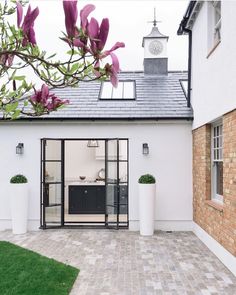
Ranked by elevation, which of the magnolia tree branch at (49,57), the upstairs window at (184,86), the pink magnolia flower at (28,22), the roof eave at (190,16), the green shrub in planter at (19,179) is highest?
the roof eave at (190,16)

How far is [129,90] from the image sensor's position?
37.2 feet

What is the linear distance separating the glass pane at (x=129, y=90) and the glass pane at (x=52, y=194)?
3.76 m

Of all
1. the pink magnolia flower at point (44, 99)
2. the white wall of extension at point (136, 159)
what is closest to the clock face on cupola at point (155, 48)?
the white wall of extension at point (136, 159)

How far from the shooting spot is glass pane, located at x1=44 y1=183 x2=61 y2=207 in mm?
9828

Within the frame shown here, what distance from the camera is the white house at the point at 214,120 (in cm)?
591

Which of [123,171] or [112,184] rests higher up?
[123,171]

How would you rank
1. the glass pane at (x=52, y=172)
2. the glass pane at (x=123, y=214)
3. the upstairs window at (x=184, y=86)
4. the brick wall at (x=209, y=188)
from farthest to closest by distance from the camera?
1. the upstairs window at (x=184, y=86)
2. the glass pane at (x=52, y=172)
3. the glass pane at (x=123, y=214)
4. the brick wall at (x=209, y=188)

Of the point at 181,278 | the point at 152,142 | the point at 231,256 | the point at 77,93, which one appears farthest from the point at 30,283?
the point at 77,93

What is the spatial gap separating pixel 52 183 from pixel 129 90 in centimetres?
422

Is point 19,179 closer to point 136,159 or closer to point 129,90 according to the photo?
point 136,159

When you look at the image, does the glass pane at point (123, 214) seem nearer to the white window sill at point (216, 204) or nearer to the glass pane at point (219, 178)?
the white window sill at point (216, 204)

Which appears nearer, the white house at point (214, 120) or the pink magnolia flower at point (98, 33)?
the pink magnolia flower at point (98, 33)

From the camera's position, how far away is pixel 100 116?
31.5ft

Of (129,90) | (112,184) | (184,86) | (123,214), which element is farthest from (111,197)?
(184,86)
